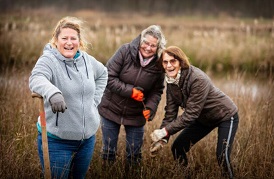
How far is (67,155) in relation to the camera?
3055mm

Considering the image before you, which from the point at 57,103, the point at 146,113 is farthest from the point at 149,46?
the point at 57,103

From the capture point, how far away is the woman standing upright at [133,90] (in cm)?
Result: 389

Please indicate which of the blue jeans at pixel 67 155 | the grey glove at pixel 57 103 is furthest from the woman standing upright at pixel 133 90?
the grey glove at pixel 57 103

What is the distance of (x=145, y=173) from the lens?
4.14 m

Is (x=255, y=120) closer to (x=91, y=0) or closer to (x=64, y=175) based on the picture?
(x=64, y=175)

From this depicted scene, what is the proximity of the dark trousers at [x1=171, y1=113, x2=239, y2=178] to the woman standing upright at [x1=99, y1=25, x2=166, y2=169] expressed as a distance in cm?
40

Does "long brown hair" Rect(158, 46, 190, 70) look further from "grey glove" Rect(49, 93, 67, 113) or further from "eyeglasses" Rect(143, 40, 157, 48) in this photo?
"grey glove" Rect(49, 93, 67, 113)

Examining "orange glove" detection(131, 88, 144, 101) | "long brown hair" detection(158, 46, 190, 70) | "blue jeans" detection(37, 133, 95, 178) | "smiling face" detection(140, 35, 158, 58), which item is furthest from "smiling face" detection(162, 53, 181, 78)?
"blue jeans" detection(37, 133, 95, 178)

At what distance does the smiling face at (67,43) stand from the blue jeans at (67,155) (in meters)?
0.65

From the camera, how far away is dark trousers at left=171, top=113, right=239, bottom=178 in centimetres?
386

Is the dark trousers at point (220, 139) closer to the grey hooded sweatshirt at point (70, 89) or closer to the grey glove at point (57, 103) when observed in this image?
the grey hooded sweatshirt at point (70, 89)

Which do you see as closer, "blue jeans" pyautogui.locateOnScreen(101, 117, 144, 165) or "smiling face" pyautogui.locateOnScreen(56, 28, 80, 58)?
"smiling face" pyautogui.locateOnScreen(56, 28, 80, 58)

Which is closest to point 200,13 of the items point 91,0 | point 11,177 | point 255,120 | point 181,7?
point 181,7

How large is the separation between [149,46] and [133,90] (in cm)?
47
